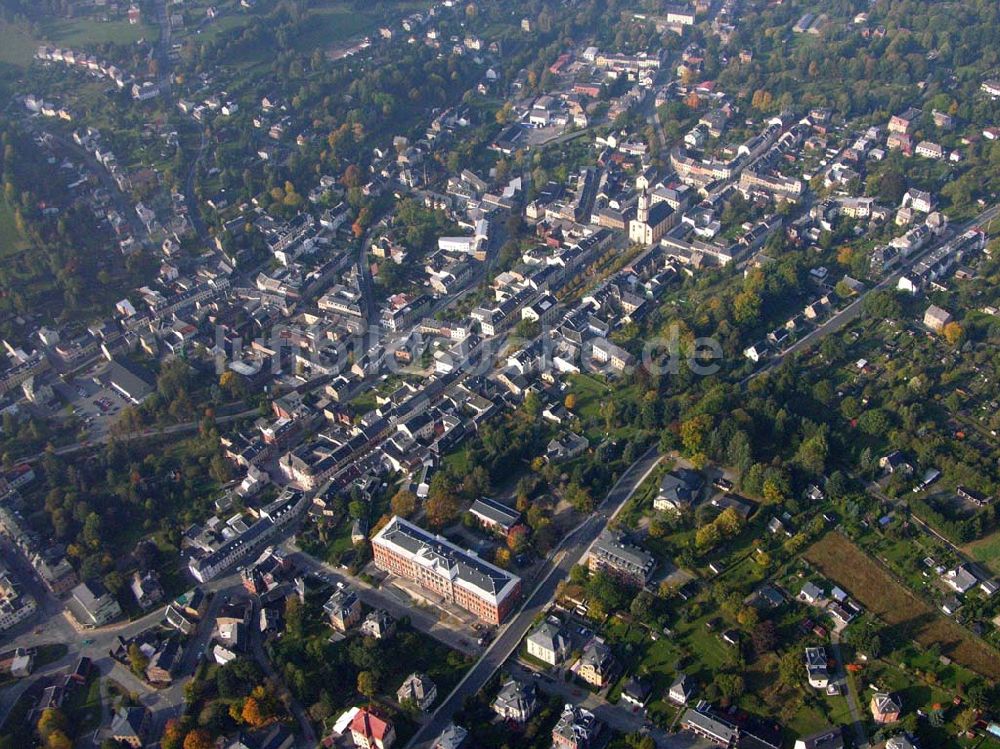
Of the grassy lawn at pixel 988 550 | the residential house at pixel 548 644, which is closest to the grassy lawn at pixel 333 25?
the residential house at pixel 548 644

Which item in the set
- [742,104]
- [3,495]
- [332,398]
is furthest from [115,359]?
[742,104]

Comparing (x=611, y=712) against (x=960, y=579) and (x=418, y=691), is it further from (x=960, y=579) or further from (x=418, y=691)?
(x=960, y=579)

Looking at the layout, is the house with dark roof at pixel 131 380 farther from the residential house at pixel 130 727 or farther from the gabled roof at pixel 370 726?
the gabled roof at pixel 370 726

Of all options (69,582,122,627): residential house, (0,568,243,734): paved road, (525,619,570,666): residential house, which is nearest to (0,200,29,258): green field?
(0,568,243,734): paved road

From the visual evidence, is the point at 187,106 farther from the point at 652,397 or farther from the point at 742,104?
the point at 652,397

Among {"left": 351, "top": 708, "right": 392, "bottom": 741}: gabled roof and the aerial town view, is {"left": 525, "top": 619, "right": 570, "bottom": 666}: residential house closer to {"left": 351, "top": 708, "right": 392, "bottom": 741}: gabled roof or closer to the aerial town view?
the aerial town view

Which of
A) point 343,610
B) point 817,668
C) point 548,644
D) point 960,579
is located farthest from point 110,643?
point 960,579

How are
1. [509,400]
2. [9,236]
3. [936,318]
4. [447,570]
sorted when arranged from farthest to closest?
[9,236]
[936,318]
[509,400]
[447,570]
